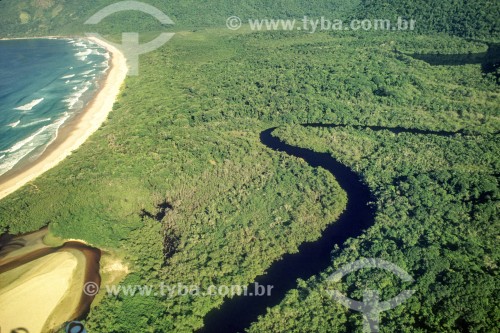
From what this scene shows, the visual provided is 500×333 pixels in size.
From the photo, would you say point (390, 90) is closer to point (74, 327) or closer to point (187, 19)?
point (74, 327)

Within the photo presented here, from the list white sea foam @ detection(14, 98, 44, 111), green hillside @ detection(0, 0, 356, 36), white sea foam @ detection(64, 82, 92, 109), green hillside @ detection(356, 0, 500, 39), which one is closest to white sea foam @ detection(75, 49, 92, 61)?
green hillside @ detection(0, 0, 356, 36)

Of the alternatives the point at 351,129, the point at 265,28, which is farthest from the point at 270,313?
the point at 265,28

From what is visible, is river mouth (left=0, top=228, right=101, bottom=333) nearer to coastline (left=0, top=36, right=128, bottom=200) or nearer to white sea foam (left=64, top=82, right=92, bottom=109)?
coastline (left=0, top=36, right=128, bottom=200)

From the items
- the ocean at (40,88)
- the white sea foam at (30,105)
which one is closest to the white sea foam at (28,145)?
the ocean at (40,88)

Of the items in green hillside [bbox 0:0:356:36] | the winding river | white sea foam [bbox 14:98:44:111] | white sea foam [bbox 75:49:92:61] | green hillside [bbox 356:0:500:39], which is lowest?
the winding river

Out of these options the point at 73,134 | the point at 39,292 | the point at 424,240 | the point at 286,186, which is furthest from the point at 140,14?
the point at 424,240

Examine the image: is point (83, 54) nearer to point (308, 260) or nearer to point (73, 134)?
point (73, 134)

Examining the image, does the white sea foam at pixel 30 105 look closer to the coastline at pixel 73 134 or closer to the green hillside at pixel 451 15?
the coastline at pixel 73 134
